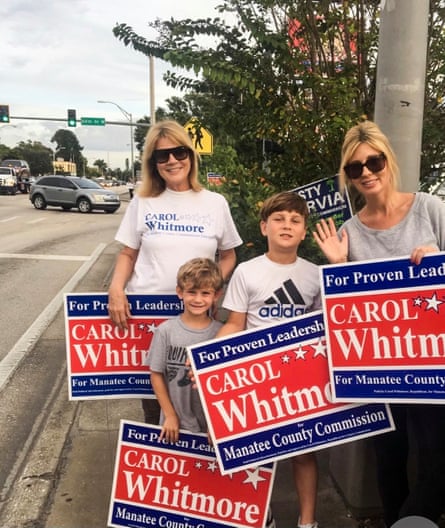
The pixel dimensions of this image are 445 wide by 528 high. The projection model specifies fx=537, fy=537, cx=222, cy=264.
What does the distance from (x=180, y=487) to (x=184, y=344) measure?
2.06 feet

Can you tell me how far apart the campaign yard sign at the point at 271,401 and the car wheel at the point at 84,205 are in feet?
74.3

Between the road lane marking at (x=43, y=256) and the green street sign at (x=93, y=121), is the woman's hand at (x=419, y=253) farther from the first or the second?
the green street sign at (x=93, y=121)

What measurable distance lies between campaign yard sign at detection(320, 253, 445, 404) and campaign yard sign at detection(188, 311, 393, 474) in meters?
0.09

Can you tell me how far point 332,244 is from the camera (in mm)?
2135

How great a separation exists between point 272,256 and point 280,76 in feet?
5.15

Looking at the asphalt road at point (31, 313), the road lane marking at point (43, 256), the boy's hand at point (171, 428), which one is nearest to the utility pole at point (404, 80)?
the boy's hand at point (171, 428)

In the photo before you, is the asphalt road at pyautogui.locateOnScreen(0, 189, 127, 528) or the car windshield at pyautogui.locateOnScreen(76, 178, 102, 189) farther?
the car windshield at pyautogui.locateOnScreen(76, 178, 102, 189)

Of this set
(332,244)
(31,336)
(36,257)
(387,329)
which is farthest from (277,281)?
(36,257)

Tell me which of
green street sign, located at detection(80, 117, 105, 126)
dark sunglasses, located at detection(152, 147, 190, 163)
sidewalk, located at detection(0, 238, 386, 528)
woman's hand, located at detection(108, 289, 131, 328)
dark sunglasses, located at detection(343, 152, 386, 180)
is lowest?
sidewalk, located at detection(0, 238, 386, 528)

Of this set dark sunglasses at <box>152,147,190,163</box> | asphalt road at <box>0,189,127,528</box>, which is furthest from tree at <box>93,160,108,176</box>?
dark sunglasses at <box>152,147,190,163</box>

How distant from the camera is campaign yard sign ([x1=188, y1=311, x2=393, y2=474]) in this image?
2109 millimetres

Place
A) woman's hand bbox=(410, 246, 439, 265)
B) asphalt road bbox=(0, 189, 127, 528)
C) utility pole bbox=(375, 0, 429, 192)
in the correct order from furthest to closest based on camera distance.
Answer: asphalt road bbox=(0, 189, 127, 528)
utility pole bbox=(375, 0, 429, 192)
woman's hand bbox=(410, 246, 439, 265)

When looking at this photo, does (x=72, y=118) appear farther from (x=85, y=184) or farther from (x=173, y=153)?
(x=173, y=153)

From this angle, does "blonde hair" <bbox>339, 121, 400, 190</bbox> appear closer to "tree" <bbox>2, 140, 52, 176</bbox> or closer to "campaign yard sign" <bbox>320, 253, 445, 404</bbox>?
"campaign yard sign" <bbox>320, 253, 445, 404</bbox>
